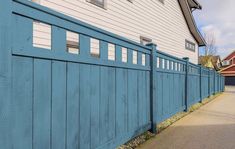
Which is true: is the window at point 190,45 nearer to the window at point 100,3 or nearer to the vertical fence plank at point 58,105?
the window at point 100,3

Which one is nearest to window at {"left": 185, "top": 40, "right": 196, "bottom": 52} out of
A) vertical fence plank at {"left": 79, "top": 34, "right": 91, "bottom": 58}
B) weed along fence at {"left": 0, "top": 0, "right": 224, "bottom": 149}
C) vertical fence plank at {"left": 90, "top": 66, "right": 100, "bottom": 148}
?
weed along fence at {"left": 0, "top": 0, "right": 224, "bottom": 149}

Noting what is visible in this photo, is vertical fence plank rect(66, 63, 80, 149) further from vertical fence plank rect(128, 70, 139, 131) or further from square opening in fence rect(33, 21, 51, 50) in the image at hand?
square opening in fence rect(33, 21, 51, 50)

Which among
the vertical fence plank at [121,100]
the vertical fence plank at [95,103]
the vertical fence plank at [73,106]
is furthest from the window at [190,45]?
the vertical fence plank at [73,106]

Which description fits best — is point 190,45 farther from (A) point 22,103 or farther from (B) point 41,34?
(A) point 22,103

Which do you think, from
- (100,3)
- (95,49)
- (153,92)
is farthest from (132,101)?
(100,3)

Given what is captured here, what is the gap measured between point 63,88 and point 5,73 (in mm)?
892

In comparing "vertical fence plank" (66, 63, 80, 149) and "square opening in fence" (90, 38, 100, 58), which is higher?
"square opening in fence" (90, 38, 100, 58)

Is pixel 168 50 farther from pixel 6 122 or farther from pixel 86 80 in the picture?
pixel 6 122

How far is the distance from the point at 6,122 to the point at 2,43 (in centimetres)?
59

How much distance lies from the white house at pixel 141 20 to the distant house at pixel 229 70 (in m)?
38.8

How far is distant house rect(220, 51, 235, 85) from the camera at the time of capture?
188ft

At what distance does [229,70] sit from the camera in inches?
2324

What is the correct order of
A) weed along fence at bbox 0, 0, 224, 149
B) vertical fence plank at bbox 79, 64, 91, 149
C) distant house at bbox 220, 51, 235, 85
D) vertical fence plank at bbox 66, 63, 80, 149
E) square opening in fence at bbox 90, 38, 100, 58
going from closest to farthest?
weed along fence at bbox 0, 0, 224, 149
vertical fence plank at bbox 66, 63, 80, 149
vertical fence plank at bbox 79, 64, 91, 149
square opening in fence at bbox 90, 38, 100, 58
distant house at bbox 220, 51, 235, 85

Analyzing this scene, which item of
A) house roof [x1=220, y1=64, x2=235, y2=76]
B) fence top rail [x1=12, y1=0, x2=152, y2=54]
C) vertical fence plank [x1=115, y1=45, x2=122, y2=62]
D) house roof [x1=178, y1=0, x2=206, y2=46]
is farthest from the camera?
house roof [x1=220, y1=64, x2=235, y2=76]
